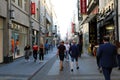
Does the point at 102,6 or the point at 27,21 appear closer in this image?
the point at 102,6

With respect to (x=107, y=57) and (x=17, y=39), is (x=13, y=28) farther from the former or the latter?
(x=107, y=57)

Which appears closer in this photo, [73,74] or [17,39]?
[73,74]

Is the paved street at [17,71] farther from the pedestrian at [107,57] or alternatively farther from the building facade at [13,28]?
the pedestrian at [107,57]

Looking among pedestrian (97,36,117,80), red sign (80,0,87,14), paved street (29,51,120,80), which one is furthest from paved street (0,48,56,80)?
red sign (80,0,87,14)

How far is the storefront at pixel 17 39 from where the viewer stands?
2993cm

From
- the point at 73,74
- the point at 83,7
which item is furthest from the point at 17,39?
the point at 83,7

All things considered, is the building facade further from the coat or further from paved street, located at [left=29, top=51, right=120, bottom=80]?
the coat

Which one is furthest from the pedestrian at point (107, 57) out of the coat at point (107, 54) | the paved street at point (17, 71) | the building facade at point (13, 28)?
the building facade at point (13, 28)

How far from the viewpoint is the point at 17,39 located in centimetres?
3281

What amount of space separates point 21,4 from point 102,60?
25108 millimetres

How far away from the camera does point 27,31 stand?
129ft

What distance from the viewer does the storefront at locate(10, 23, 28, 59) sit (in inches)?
1178

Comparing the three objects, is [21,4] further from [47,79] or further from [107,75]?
[107,75]

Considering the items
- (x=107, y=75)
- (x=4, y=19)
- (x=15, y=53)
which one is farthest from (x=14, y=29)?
(x=107, y=75)
